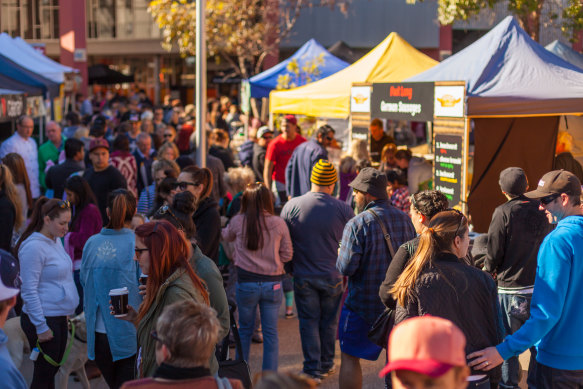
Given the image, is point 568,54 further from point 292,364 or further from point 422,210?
point 422,210

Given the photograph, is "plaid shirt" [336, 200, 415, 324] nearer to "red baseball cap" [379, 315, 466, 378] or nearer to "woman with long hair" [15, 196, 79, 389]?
"woman with long hair" [15, 196, 79, 389]

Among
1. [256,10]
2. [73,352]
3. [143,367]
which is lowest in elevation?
[73,352]

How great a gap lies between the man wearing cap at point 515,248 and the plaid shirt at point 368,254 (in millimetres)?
788

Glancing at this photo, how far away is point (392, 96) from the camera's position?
955cm

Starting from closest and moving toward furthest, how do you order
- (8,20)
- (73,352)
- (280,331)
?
(73,352) → (280,331) → (8,20)

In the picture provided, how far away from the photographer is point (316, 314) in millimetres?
6125

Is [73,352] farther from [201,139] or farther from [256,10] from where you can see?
[256,10]

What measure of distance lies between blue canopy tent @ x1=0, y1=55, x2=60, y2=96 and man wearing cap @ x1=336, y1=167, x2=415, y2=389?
28.4ft

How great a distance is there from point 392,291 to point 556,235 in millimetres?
913

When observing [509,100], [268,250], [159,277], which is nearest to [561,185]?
[159,277]

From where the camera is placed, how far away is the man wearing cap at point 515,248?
549cm

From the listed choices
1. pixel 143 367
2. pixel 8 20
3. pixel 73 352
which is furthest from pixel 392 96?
pixel 8 20

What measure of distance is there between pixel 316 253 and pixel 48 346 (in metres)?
2.26

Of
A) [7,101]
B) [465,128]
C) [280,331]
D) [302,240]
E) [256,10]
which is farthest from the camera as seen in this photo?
[256,10]
